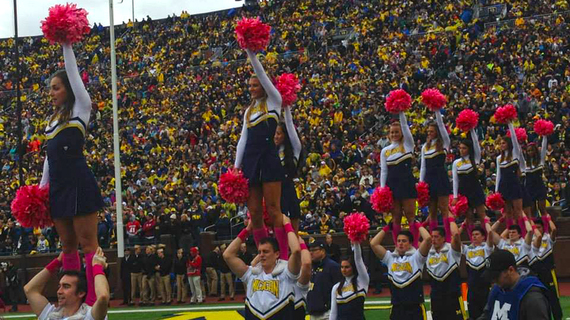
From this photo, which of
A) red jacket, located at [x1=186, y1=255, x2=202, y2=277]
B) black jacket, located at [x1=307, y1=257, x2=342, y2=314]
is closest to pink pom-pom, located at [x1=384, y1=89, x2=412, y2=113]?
black jacket, located at [x1=307, y1=257, x2=342, y2=314]

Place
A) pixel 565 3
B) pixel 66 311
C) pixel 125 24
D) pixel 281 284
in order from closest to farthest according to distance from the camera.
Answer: pixel 66 311
pixel 281 284
pixel 565 3
pixel 125 24

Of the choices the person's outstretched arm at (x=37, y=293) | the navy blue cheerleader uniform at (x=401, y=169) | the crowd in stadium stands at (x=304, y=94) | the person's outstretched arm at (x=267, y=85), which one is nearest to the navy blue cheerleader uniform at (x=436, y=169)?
the navy blue cheerleader uniform at (x=401, y=169)

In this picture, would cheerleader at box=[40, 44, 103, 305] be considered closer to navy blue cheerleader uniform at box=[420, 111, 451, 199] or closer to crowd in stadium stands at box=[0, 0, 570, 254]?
navy blue cheerleader uniform at box=[420, 111, 451, 199]

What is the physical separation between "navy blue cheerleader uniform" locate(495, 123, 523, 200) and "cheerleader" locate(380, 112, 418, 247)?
251 cm

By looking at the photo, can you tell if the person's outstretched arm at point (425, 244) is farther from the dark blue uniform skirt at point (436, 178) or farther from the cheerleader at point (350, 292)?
the dark blue uniform skirt at point (436, 178)

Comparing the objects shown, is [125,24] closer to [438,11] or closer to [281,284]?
[438,11]

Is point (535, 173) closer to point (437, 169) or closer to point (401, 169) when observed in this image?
point (437, 169)

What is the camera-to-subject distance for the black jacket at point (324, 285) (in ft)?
29.4

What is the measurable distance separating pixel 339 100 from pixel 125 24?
59.0 feet

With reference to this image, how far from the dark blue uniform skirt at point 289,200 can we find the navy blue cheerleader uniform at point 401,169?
82.6 inches

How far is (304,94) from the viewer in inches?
1049

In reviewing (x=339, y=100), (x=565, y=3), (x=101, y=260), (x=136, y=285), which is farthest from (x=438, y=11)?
A: (x=101, y=260)

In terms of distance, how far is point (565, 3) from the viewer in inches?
1069

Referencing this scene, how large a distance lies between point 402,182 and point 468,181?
1844mm
